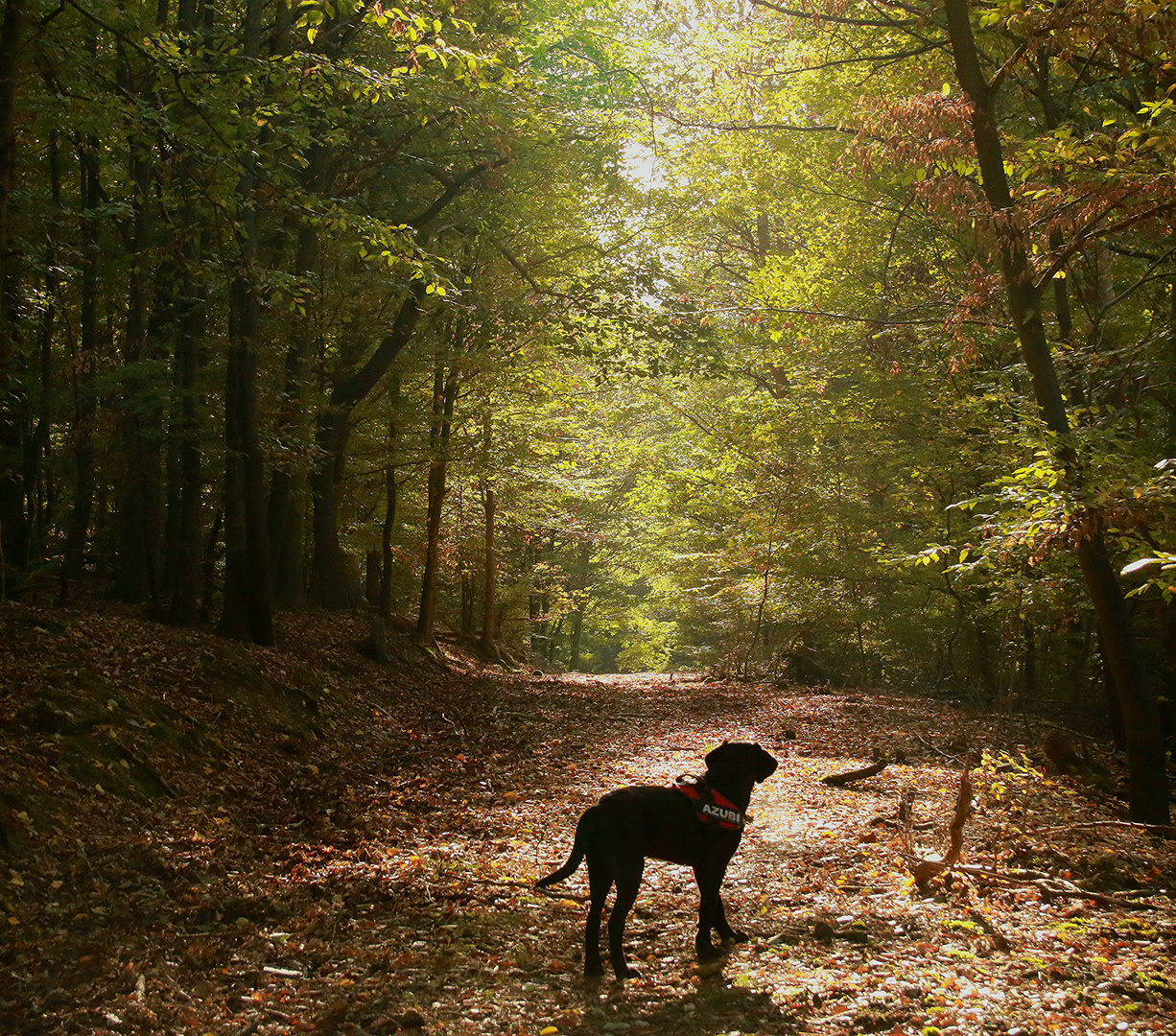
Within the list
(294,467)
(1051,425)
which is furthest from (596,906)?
(294,467)

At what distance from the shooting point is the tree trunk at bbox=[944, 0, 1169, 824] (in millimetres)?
6887

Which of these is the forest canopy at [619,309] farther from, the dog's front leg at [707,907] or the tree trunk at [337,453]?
the dog's front leg at [707,907]

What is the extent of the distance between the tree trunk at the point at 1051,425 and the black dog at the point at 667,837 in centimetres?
407

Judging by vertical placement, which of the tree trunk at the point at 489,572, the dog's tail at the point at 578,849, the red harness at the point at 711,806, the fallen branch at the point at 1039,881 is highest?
the tree trunk at the point at 489,572

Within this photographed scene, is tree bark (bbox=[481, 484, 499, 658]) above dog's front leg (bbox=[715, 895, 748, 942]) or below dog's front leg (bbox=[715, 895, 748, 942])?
above

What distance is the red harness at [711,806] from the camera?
166 inches

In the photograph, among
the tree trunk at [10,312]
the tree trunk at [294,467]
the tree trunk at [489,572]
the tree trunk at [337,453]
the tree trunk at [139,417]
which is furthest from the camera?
the tree trunk at [489,572]

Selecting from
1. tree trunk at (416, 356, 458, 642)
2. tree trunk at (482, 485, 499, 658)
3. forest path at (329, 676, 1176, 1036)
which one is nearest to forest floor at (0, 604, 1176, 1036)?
forest path at (329, 676, 1176, 1036)

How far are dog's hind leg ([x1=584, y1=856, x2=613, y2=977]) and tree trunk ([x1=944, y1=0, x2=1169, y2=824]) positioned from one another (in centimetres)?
488

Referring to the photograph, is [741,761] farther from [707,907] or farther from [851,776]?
[851,776]

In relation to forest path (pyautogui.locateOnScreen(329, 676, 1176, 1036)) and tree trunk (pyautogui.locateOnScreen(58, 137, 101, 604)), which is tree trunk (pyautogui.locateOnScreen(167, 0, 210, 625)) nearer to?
tree trunk (pyautogui.locateOnScreen(58, 137, 101, 604))

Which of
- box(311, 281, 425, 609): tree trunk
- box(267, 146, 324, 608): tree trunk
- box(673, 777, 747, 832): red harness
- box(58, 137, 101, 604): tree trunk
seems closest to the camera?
box(673, 777, 747, 832): red harness

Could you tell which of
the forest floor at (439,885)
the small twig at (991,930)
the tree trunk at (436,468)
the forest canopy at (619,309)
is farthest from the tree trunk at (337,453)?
the small twig at (991,930)

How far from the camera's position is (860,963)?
167 inches
